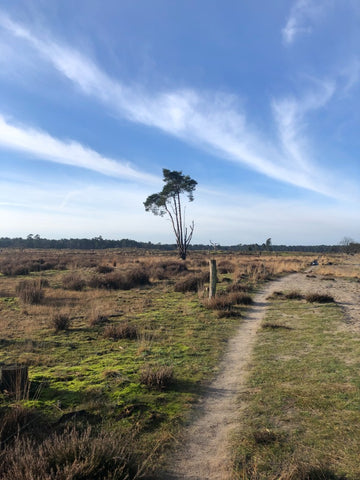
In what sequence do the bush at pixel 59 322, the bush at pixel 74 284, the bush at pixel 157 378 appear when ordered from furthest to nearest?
the bush at pixel 74 284
the bush at pixel 59 322
the bush at pixel 157 378

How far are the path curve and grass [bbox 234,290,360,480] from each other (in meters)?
0.18

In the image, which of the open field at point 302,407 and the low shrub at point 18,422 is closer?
the open field at point 302,407

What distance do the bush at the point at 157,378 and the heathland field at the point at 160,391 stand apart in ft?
0.06

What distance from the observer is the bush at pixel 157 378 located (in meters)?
5.35

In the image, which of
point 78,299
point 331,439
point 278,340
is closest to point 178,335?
point 278,340

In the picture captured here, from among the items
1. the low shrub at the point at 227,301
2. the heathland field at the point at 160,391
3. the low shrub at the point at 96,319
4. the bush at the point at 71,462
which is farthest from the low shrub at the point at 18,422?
the low shrub at the point at 227,301

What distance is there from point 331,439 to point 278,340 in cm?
466

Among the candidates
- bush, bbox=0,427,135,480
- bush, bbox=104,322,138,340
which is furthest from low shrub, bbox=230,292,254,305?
bush, bbox=0,427,135,480

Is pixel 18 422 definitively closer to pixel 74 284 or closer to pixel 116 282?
pixel 74 284

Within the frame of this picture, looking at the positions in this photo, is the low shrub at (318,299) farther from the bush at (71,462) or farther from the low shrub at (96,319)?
the bush at (71,462)

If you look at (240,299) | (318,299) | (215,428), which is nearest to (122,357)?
(215,428)

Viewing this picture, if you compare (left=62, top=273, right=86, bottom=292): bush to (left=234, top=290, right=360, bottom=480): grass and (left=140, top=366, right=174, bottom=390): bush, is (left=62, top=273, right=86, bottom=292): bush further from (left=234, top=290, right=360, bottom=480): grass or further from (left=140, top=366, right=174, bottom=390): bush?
(left=140, top=366, right=174, bottom=390): bush

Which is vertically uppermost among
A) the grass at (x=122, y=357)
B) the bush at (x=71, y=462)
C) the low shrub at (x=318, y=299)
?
the bush at (x=71, y=462)

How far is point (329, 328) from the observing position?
30.9 ft
